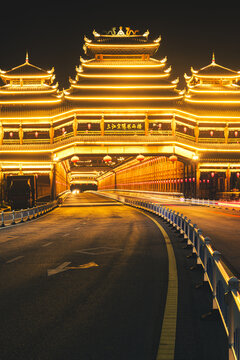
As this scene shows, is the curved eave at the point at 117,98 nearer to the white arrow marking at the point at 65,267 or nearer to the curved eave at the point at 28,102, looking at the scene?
the curved eave at the point at 28,102

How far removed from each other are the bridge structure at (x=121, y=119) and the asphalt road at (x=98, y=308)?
33.6m

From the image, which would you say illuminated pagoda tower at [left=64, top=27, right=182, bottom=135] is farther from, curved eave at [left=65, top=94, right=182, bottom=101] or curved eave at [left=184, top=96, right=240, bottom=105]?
curved eave at [left=184, top=96, right=240, bottom=105]

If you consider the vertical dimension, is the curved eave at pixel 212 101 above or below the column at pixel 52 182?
above

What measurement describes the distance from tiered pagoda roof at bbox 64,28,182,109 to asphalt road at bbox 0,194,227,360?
38646 mm

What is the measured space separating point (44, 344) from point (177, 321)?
1841 mm

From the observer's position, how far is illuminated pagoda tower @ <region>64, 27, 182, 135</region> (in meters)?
Answer: 47.9

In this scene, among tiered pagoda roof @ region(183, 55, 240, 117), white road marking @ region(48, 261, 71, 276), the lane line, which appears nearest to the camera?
the lane line

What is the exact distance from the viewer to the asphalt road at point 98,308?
14.3 feet

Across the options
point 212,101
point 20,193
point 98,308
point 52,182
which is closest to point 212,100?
point 212,101

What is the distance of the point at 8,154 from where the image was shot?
47969 mm

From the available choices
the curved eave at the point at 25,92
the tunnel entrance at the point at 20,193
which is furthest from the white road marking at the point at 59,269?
the curved eave at the point at 25,92

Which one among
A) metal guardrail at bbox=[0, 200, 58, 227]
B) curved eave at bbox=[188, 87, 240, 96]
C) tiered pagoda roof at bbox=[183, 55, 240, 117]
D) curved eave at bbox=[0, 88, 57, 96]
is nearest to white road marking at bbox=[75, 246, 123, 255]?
metal guardrail at bbox=[0, 200, 58, 227]

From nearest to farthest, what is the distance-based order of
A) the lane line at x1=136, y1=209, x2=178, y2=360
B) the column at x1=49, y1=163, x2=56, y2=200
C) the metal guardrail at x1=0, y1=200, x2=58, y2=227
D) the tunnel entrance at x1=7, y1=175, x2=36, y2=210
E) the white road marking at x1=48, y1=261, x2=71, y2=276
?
the lane line at x1=136, y1=209, x2=178, y2=360, the white road marking at x1=48, y1=261, x2=71, y2=276, the metal guardrail at x1=0, y1=200, x2=58, y2=227, the tunnel entrance at x1=7, y1=175, x2=36, y2=210, the column at x1=49, y1=163, x2=56, y2=200

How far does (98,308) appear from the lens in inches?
233
